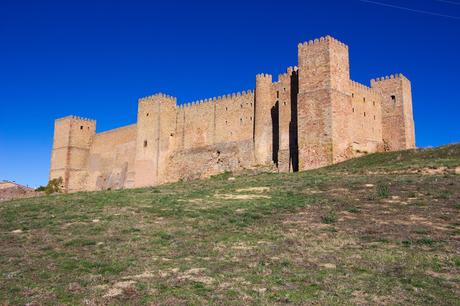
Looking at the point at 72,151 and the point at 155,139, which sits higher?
the point at 72,151

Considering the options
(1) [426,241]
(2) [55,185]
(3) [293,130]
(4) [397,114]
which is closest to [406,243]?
(1) [426,241]

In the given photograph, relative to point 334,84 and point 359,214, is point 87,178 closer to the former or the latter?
point 334,84

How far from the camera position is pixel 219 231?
1187 cm

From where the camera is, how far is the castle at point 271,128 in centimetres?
2775

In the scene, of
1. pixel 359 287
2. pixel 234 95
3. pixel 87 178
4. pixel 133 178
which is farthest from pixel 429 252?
pixel 87 178

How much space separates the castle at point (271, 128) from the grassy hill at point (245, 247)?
10575 mm

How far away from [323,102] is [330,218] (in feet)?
51.2

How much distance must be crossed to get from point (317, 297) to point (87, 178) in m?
41.8

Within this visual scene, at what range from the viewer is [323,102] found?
1083 inches

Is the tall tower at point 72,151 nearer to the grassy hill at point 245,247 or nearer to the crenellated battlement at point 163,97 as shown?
the crenellated battlement at point 163,97

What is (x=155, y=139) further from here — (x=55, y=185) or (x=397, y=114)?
(x=397, y=114)

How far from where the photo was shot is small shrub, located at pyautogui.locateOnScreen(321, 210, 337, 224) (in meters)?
12.5

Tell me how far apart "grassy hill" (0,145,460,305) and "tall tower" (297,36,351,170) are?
9760 millimetres

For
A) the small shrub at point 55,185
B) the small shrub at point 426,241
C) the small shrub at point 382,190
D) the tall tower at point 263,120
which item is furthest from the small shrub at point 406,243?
the small shrub at point 55,185
